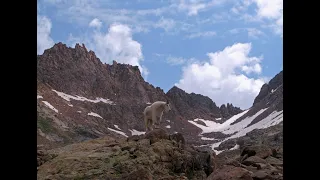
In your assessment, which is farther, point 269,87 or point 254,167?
point 269,87

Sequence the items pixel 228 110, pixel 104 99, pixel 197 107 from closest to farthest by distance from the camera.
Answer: pixel 104 99, pixel 197 107, pixel 228 110

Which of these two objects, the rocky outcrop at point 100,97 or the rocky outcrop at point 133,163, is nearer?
the rocky outcrop at point 133,163

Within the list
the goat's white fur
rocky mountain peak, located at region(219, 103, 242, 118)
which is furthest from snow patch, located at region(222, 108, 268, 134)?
the goat's white fur

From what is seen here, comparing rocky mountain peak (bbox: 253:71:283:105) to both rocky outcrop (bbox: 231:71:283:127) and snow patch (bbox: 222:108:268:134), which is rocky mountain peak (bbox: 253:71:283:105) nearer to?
rocky outcrop (bbox: 231:71:283:127)

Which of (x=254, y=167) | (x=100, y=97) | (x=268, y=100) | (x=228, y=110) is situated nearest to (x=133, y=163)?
(x=254, y=167)

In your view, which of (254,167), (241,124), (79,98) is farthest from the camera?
(241,124)

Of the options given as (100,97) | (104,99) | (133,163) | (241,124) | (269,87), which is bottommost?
(133,163)

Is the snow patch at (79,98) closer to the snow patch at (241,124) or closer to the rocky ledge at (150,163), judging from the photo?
the snow patch at (241,124)

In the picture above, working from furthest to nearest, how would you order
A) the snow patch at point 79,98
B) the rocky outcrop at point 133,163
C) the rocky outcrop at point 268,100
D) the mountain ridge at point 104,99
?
the snow patch at point 79,98, the rocky outcrop at point 268,100, the mountain ridge at point 104,99, the rocky outcrop at point 133,163

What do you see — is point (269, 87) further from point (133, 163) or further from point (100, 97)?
point (133, 163)

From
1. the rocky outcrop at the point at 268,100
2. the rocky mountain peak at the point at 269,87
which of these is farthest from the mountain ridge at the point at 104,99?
the rocky mountain peak at the point at 269,87

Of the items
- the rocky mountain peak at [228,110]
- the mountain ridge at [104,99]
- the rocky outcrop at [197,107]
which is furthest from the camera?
the rocky mountain peak at [228,110]
